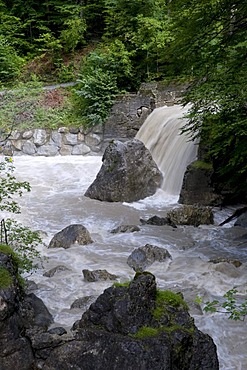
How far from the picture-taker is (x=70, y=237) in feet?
23.4

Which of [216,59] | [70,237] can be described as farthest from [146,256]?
[216,59]

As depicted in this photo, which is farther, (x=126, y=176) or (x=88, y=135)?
(x=88, y=135)

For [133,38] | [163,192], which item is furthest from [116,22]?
[163,192]

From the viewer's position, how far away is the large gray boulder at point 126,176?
9.88 meters

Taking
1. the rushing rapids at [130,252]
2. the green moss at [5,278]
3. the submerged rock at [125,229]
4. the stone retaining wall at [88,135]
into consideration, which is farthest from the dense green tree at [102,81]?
the green moss at [5,278]

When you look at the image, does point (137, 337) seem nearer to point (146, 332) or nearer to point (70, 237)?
point (146, 332)

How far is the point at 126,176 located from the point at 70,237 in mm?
3201

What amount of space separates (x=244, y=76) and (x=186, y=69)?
1108 millimetres

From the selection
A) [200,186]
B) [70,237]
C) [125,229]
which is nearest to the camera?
[70,237]

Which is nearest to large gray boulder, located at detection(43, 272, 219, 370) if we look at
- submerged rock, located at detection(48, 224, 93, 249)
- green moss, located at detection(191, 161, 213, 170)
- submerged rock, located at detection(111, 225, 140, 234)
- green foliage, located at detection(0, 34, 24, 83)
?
submerged rock, located at detection(48, 224, 93, 249)

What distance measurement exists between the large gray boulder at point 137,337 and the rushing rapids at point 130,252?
69 cm

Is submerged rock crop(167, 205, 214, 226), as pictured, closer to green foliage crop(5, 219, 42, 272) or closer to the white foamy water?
the white foamy water

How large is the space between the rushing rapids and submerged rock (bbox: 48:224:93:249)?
0.13 metres

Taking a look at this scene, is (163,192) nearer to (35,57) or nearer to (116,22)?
(116,22)
